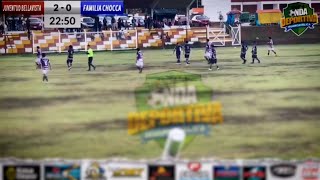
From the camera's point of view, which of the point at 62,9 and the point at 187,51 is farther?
the point at 187,51

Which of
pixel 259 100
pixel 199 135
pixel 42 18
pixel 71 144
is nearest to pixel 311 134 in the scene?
pixel 259 100

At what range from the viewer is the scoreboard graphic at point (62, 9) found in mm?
5926

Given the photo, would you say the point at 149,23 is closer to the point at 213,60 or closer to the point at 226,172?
the point at 213,60

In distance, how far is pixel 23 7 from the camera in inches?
235

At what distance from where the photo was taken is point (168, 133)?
5629 millimetres

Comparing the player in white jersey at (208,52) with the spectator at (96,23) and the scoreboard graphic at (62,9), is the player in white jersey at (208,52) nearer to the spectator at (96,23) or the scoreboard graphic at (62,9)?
the scoreboard graphic at (62,9)

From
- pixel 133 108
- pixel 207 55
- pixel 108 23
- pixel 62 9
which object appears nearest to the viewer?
pixel 133 108

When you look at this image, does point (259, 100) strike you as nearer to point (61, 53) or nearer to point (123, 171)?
point (123, 171)

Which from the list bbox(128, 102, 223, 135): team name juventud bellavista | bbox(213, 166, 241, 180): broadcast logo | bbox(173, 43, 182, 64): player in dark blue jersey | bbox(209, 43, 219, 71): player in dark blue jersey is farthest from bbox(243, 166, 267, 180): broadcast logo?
bbox(173, 43, 182, 64): player in dark blue jersey

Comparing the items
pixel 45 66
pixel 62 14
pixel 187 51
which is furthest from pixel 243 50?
pixel 45 66

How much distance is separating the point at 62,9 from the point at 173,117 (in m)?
1.32

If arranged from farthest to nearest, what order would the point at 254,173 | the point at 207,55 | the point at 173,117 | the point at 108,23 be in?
the point at 207,55
the point at 108,23
the point at 173,117
the point at 254,173

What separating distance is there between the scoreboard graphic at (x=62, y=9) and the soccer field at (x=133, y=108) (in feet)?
1.09

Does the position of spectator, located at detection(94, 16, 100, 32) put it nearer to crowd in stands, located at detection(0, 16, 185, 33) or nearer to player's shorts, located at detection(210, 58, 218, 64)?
crowd in stands, located at detection(0, 16, 185, 33)
